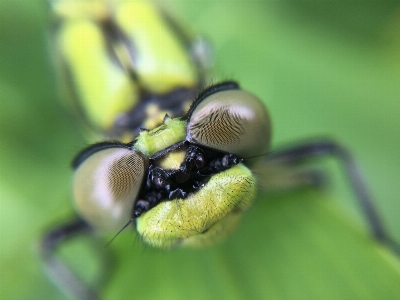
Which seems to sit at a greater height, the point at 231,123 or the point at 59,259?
the point at 231,123

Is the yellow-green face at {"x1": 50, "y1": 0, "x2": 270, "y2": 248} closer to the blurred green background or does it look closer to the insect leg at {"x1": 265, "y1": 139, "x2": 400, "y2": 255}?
the blurred green background

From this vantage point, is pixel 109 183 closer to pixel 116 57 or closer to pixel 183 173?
pixel 183 173

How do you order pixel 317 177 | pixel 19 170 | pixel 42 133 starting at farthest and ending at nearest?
pixel 42 133, pixel 19 170, pixel 317 177

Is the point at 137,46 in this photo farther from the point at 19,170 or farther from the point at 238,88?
the point at 19,170

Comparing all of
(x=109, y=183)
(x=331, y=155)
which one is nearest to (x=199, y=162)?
(x=109, y=183)

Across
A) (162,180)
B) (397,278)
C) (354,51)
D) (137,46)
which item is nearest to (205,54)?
(137,46)

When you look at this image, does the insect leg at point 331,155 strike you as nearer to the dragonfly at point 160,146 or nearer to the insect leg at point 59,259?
the dragonfly at point 160,146

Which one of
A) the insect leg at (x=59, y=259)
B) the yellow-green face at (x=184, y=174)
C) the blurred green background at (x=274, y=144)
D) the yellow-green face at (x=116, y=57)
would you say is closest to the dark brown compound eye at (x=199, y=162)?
the yellow-green face at (x=184, y=174)
